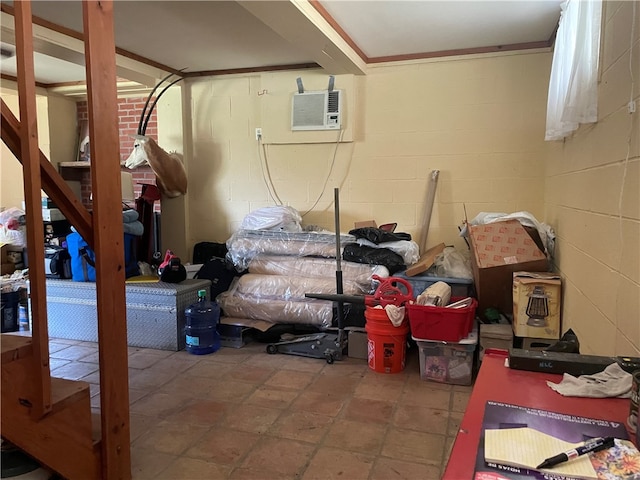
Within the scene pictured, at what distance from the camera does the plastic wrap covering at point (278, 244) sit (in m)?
4.11

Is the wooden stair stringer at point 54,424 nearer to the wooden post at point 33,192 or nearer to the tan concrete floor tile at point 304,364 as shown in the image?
the wooden post at point 33,192

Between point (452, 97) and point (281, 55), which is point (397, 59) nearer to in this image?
point (452, 97)

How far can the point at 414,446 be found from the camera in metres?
2.47

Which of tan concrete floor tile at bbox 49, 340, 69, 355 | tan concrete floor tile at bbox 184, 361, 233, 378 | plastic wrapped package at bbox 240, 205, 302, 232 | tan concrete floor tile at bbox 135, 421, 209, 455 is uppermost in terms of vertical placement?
plastic wrapped package at bbox 240, 205, 302, 232

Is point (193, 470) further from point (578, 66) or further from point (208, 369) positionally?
point (578, 66)

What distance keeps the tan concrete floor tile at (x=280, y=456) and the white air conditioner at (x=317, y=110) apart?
2.92m

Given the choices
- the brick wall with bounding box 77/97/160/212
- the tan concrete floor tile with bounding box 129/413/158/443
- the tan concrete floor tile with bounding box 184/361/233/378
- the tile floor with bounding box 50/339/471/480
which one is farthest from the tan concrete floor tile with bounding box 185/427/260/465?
the brick wall with bounding box 77/97/160/212

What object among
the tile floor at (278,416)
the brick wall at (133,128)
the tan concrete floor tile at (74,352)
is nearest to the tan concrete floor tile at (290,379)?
the tile floor at (278,416)

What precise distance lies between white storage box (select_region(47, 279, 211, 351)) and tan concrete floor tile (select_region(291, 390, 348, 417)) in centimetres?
136

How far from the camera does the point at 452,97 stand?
4.25m

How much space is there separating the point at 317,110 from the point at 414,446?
10.2 ft

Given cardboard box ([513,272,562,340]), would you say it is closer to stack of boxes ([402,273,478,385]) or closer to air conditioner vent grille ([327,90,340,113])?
stack of boxes ([402,273,478,385])

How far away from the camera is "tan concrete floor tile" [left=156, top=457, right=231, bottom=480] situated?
222 centimetres

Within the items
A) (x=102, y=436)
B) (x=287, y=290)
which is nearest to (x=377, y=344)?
(x=287, y=290)
